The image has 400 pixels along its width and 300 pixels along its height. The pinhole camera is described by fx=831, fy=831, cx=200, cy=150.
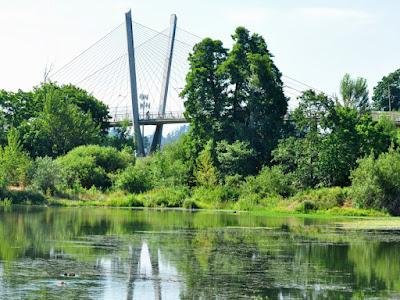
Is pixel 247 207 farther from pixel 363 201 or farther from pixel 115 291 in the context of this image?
pixel 115 291

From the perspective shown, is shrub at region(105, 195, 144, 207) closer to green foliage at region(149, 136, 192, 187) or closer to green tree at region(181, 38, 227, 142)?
green foliage at region(149, 136, 192, 187)

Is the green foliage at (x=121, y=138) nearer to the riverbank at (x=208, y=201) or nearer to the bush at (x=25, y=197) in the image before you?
the riverbank at (x=208, y=201)

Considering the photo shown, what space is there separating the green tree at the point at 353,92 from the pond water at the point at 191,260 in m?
32.0

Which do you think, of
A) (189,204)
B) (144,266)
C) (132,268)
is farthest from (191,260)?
(189,204)

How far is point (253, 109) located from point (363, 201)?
1520cm

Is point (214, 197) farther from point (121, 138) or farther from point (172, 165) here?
point (121, 138)

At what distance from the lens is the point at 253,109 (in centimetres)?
5991

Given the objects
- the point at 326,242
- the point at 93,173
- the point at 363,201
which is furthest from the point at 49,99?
the point at 326,242

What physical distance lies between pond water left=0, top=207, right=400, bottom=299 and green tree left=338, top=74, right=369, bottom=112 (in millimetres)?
32025

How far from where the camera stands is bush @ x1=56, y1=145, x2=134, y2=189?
2327 inches

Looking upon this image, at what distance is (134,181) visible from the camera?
5788cm

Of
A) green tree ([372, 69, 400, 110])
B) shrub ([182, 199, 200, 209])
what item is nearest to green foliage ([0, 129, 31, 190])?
shrub ([182, 199, 200, 209])

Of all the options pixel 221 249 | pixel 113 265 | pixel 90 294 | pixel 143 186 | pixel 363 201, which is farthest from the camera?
pixel 143 186

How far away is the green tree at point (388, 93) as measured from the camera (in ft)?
294
